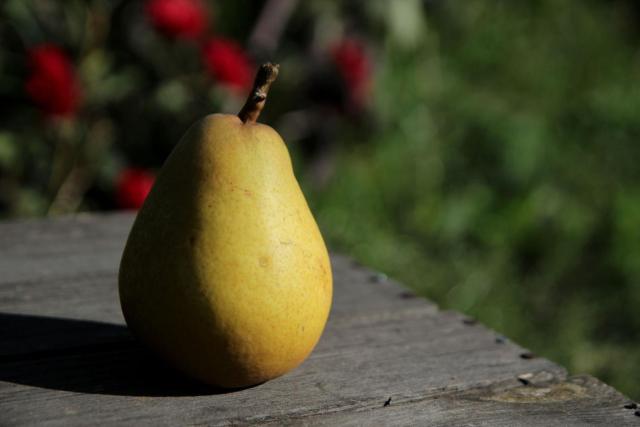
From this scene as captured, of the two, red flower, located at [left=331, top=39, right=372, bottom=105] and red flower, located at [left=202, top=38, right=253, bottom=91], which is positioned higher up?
red flower, located at [left=331, top=39, right=372, bottom=105]

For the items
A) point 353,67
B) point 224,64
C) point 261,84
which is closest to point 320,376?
point 261,84

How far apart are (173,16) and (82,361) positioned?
1.99m

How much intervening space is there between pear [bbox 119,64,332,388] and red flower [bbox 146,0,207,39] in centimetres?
196

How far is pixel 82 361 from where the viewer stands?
4.24 feet

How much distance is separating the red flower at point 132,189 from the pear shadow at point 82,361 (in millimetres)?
1492

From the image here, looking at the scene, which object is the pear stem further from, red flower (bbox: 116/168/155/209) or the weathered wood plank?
red flower (bbox: 116/168/155/209)

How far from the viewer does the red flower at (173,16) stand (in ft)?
10.1

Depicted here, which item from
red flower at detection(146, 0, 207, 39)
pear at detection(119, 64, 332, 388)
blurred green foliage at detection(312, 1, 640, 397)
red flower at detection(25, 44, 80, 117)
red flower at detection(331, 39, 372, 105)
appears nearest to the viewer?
pear at detection(119, 64, 332, 388)

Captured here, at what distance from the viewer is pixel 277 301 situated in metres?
1.15

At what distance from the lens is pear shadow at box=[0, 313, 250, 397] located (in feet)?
3.95

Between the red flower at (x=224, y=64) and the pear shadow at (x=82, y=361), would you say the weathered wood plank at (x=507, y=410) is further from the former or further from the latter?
the red flower at (x=224, y=64)

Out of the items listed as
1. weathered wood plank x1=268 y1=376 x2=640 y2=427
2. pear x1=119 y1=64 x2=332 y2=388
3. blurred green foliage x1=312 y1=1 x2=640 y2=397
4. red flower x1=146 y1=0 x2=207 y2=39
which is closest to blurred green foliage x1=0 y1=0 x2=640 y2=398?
blurred green foliage x1=312 y1=1 x2=640 y2=397

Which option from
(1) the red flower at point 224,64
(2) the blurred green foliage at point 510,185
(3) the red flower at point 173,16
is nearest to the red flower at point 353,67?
(2) the blurred green foliage at point 510,185

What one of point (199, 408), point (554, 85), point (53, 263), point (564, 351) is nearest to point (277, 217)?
point (199, 408)
